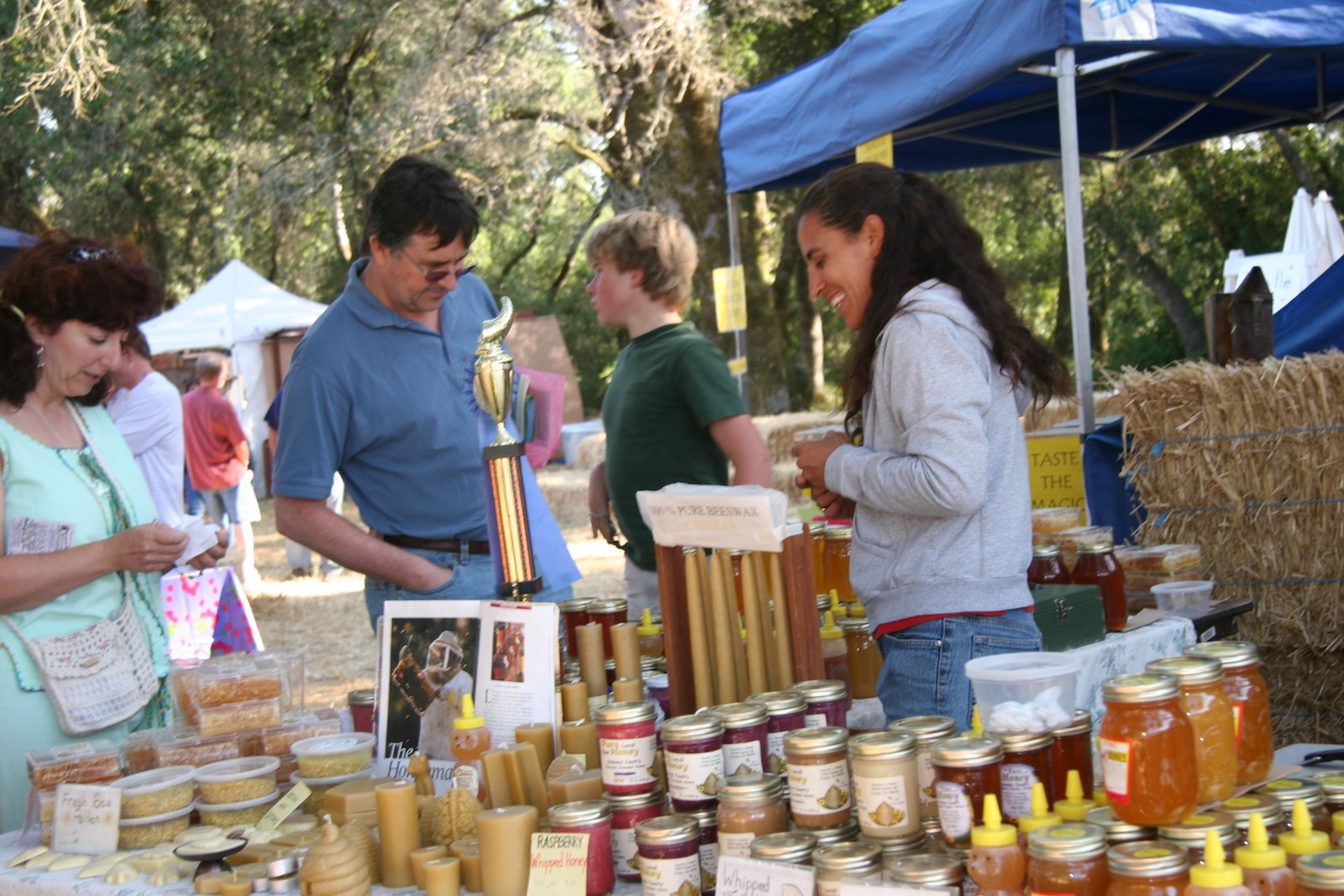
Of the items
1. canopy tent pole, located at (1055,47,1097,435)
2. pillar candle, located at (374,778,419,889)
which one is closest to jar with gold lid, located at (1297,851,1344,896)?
pillar candle, located at (374,778,419,889)

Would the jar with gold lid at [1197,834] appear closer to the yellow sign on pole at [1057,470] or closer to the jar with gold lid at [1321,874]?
the jar with gold lid at [1321,874]

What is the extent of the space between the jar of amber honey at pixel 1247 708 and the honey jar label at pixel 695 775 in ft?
2.13

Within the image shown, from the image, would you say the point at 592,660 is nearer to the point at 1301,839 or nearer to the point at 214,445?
the point at 1301,839

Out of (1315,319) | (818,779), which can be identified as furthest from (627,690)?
(1315,319)

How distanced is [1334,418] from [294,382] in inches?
129

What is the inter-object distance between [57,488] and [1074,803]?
2.15m

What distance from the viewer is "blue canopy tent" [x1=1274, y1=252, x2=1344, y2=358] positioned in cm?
439

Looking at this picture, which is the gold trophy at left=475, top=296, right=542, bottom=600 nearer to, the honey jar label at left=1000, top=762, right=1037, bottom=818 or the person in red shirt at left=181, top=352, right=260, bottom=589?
the honey jar label at left=1000, top=762, right=1037, bottom=818

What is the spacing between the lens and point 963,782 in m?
1.43

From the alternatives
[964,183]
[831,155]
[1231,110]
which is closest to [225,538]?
[831,155]

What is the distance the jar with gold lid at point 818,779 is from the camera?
155 cm

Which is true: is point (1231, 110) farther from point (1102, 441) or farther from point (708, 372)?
point (708, 372)

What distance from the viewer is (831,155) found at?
5.52 m

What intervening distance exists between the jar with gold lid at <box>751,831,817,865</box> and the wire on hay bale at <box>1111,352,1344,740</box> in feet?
10.3
